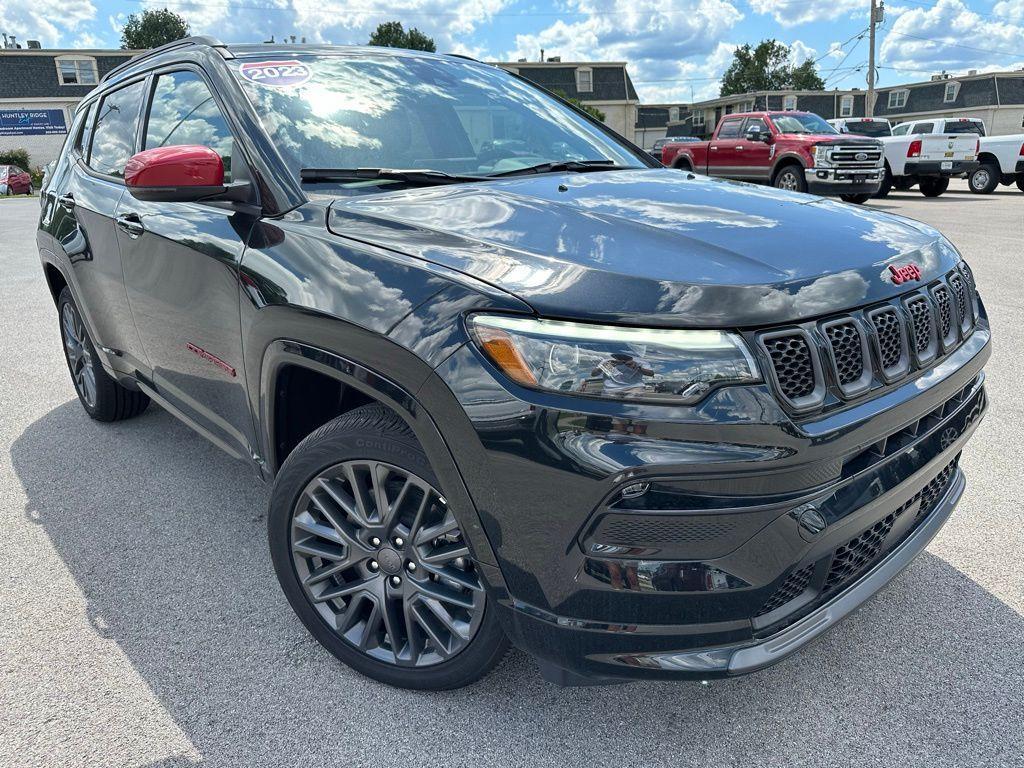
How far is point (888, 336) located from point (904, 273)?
0.73 ft

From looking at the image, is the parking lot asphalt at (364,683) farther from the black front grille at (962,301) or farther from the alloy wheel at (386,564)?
the black front grille at (962,301)

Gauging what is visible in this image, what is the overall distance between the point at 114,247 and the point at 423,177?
163 centimetres

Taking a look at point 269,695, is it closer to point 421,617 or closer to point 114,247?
point 421,617

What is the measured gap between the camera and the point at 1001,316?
614cm

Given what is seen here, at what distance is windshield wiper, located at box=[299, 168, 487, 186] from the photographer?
233 centimetres

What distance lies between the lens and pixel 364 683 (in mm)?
2232

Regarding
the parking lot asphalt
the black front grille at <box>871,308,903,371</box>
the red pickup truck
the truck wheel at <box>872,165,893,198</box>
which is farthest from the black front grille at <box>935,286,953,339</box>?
the truck wheel at <box>872,165,893,198</box>

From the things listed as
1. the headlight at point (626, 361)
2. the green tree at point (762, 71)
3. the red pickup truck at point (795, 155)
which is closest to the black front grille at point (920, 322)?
the headlight at point (626, 361)

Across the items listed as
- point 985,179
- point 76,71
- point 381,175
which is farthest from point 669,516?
point 76,71

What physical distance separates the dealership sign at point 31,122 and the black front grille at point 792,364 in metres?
51.1

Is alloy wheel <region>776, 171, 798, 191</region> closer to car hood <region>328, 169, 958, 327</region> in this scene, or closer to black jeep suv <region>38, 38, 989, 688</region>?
black jeep suv <region>38, 38, 989, 688</region>

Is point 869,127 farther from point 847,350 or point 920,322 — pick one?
point 847,350

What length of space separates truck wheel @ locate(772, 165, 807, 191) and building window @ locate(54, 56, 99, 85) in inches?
1735

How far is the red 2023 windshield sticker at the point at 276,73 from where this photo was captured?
100 inches
